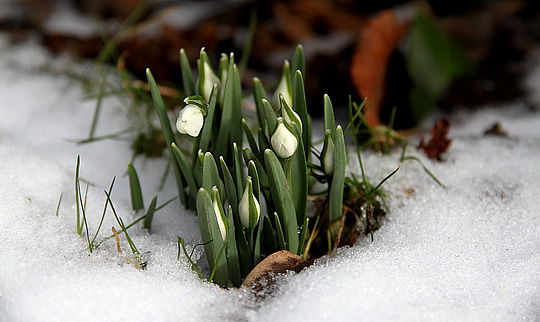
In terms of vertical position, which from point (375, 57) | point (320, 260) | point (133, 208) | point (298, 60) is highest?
point (298, 60)

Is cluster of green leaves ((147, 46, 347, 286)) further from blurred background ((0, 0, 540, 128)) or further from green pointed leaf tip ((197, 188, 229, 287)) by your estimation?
blurred background ((0, 0, 540, 128))

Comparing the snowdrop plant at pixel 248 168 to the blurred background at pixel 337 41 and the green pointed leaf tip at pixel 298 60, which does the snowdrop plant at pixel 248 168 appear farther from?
the blurred background at pixel 337 41

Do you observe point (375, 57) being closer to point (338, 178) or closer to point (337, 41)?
point (337, 41)

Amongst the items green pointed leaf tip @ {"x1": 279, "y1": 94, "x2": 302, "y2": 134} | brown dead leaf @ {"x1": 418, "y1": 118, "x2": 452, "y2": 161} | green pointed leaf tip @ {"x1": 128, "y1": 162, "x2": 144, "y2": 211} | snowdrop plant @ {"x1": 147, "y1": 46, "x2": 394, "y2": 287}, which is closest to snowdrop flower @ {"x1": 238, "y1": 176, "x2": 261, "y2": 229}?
snowdrop plant @ {"x1": 147, "y1": 46, "x2": 394, "y2": 287}

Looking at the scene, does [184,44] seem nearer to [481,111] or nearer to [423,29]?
[423,29]

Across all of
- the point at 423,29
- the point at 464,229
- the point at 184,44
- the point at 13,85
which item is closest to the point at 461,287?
the point at 464,229

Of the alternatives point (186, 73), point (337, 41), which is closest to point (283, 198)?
point (186, 73)
